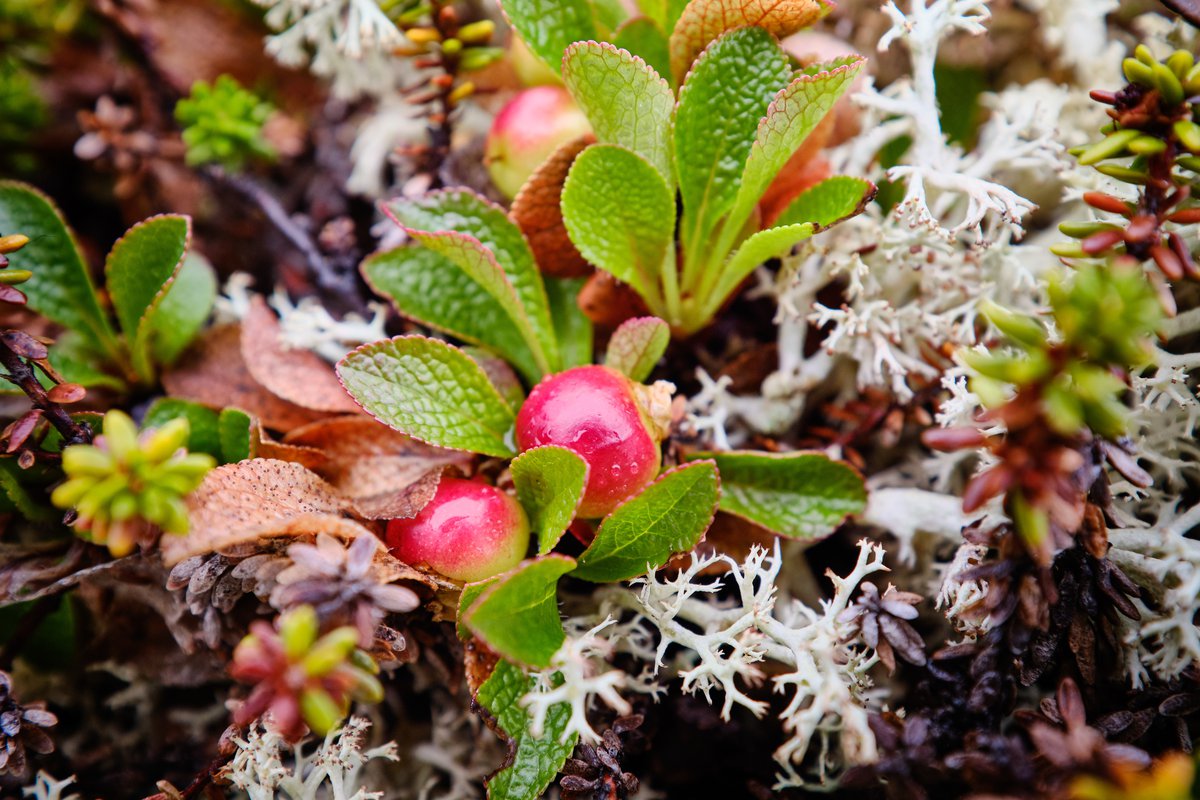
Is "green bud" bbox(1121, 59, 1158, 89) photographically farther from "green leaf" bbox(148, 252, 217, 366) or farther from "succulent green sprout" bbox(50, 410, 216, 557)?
"green leaf" bbox(148, 252, 217, 366)

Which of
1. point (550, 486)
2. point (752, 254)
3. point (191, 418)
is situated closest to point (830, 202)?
point (752, 254)

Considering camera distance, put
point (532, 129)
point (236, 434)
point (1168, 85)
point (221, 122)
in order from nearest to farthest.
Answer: point (1168, 85) → point (236, 434) → point (532, 129) → point (221, 122)

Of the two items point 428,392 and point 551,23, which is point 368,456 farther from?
point 551,23

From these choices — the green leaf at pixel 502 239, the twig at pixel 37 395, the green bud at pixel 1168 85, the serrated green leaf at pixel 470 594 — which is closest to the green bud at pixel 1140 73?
the green bud at pixel 1168 85

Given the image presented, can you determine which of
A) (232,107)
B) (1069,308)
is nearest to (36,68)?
(232,107)

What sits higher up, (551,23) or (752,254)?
(551,23)

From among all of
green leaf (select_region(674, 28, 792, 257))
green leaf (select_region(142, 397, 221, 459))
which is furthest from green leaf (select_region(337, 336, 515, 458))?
green leaf (select_region(674, 28, 792, 257))
